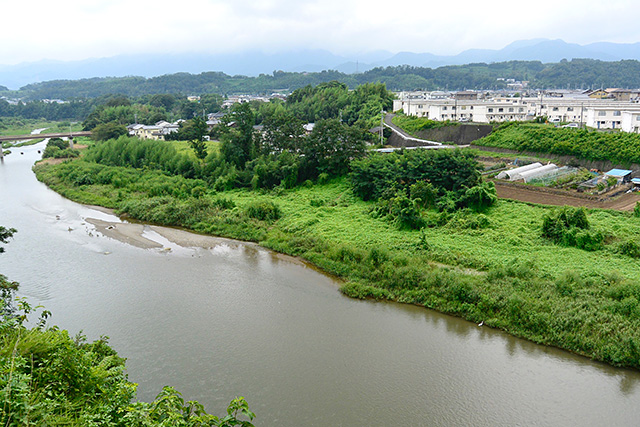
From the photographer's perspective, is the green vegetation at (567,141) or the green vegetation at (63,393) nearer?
the green vegetation at (63,393)

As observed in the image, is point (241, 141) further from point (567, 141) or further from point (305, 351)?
point (305, 351)

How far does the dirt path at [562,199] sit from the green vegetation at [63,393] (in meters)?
17.9

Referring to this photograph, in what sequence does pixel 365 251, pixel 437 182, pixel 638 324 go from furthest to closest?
pixel 437 182 < pixel 365 251 < pixel 638 324

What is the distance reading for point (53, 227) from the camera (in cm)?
2286

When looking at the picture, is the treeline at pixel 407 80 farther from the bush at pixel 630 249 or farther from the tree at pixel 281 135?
the bush at pixel 630 249

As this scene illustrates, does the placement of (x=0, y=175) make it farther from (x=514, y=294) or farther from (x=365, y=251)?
(x=514, y=294)

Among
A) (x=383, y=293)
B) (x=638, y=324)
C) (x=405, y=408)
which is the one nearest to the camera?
(x=405, y=408)

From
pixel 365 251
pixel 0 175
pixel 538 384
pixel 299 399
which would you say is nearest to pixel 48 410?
pixel 299 399

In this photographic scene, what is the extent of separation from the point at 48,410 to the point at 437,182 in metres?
19.1

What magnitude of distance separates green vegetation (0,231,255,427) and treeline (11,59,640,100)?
83.6m

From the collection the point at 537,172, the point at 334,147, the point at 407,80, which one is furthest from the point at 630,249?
the point at 407,80

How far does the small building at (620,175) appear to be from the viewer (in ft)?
73.5

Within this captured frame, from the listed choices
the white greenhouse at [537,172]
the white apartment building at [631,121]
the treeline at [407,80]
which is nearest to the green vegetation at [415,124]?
the white apartment building at [631,121]

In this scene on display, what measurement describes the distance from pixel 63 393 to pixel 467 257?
12.5 m
